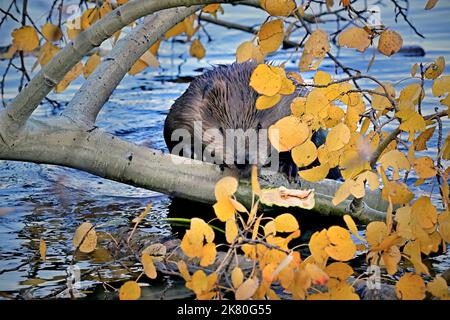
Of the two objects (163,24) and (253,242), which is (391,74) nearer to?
(163,24)

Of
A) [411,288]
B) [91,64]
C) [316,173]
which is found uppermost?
[91,64]

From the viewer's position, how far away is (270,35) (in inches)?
130

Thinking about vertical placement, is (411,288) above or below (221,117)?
below

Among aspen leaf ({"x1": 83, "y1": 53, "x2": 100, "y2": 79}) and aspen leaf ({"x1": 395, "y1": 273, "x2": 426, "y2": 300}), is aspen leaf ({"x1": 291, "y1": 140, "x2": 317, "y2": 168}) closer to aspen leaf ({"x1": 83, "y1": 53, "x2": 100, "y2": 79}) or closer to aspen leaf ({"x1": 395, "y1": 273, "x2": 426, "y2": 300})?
aspen leaf ({"x1": 395, "y1": 273, "x2": 426, "y2": 300})

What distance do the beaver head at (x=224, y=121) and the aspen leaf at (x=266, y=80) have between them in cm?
150

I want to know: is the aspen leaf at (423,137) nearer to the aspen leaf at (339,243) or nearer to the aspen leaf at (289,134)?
the aspen leaf at (289,134)

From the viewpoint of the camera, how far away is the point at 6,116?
3980 mm

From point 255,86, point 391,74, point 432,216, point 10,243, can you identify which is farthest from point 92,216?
point 391,74

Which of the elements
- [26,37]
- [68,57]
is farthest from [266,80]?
[26,37]

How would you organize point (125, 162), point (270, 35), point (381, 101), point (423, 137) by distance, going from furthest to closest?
1. point (125, 162)
2. point (381, 101)
3. point (423, 137)
4. point (270, 35)

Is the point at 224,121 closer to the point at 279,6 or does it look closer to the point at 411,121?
the point at 279,6

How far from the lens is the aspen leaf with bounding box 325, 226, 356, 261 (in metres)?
2.89

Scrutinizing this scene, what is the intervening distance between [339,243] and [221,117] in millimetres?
2378

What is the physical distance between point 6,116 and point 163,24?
117 centimetres
